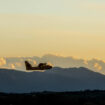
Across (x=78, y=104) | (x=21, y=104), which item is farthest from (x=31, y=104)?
(x=78, y=104)

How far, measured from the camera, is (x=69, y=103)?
7603 inches

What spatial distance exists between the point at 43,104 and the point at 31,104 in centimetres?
403

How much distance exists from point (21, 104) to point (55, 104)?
10.8 metres

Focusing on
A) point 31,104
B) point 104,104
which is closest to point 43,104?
point 31,104

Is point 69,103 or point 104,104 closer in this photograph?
point 104,104

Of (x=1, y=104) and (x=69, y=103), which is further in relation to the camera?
(x=69, y=103)

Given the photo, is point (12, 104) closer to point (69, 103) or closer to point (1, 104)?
point (1, 104)

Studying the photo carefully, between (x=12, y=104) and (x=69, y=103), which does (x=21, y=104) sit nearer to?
(x=12, y=104)

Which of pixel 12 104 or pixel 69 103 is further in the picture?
pixel 69 103

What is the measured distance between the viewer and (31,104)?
184500 millimetres

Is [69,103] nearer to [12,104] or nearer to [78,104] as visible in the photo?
[78,104]

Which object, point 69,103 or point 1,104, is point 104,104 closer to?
point 69,103

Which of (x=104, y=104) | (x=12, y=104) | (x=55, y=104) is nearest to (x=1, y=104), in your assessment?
(x=12, y=104)

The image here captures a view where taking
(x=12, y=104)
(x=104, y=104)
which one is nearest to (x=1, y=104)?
(x=12, y=104)
